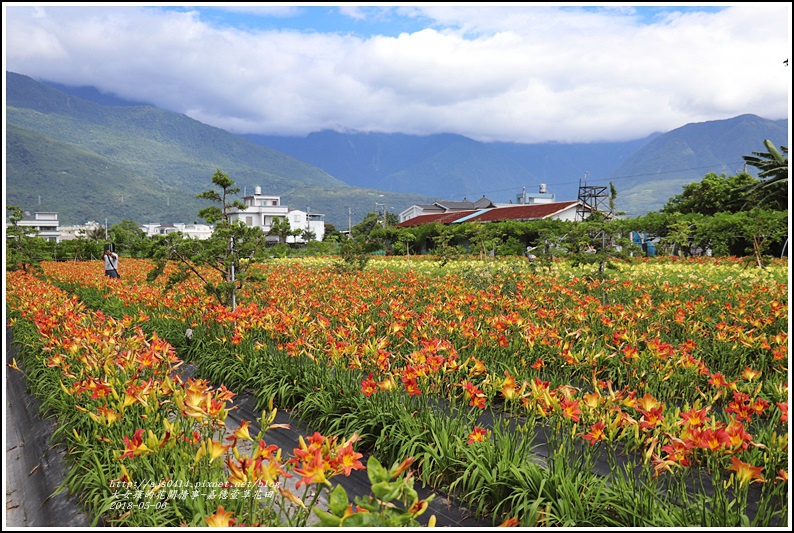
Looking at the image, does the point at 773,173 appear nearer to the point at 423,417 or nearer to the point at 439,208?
the point at 423,417

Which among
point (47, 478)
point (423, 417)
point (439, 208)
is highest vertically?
point (439, 208)

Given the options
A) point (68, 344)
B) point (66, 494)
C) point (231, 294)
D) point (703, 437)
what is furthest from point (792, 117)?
point (231, 294)

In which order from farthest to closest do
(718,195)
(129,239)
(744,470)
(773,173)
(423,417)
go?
1. (718,195)
2. (773,173)
3. (129,239)
4. (423,417)
5. (744,470)

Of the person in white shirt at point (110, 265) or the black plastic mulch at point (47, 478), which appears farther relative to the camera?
the person in white shirt at point (110, 265)

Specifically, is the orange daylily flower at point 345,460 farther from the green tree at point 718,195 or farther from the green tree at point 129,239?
the green tree at point 718,195

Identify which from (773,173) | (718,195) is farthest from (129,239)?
(718,195)

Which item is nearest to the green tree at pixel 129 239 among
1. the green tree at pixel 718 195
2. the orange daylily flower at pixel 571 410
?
the orange daylily flower at pixel 571 410

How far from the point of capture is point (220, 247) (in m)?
7.52

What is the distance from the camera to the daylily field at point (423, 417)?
7.97ft

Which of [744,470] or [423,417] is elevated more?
[744,470]

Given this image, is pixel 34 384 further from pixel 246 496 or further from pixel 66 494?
pixel 246 496

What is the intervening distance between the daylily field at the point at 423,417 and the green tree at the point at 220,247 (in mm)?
545

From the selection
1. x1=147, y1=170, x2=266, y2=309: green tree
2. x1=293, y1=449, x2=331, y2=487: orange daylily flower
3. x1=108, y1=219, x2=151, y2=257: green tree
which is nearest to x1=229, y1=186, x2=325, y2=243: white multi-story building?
x1=108, y1=219, x2=151, y2=257: green tree

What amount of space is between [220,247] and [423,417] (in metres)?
4.89
